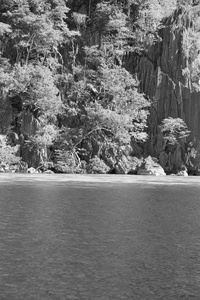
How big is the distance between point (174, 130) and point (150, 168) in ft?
15.9

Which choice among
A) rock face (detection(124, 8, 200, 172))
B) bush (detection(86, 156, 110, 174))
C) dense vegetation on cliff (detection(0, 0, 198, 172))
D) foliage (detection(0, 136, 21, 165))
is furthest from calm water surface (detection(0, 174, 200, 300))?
rock face (detection(124, 8, 200, 172))

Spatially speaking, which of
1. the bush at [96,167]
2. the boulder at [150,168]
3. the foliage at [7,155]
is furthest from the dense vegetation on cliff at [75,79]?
the boulder at [150,168]

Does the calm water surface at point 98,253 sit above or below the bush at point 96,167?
below

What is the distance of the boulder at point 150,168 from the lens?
40469mm

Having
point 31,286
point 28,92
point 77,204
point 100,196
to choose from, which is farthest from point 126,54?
point 31,286

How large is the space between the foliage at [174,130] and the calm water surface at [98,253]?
2815cm

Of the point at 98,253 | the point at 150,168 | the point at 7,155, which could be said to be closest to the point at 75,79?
the point at 7,155

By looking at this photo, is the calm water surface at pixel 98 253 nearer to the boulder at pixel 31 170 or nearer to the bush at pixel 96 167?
the boulder at pixel 31 170

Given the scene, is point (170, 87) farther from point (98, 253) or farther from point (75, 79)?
point (98, 253)

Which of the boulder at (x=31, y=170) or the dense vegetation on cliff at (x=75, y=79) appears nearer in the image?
the boulder at (x=31, y=170)

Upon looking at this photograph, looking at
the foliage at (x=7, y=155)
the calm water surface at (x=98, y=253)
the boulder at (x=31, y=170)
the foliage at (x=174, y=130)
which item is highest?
the foliage at (x=174, y=130)

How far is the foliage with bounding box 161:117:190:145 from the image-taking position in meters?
42.4

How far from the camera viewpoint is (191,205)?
52.4ft

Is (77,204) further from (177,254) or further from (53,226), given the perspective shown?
(177,254)
